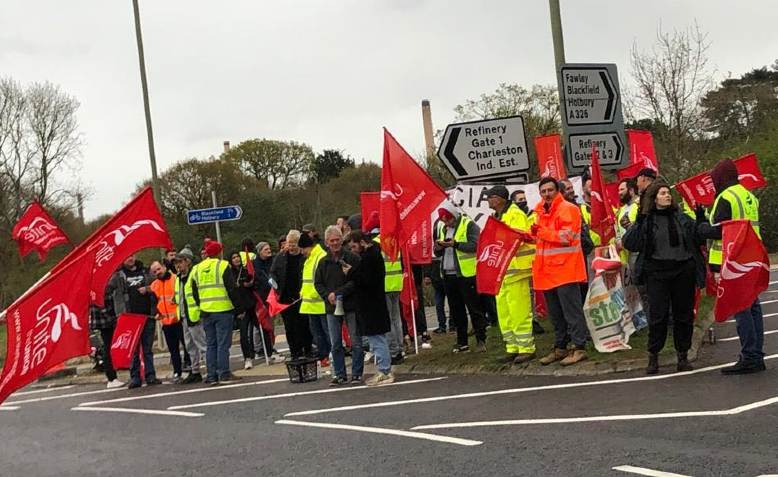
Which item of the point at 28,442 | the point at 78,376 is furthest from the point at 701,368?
the point at 78,376

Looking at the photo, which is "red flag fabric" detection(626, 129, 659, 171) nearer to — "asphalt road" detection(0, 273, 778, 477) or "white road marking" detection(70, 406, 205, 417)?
"asphalt road" detection(0, 273, 778, 477)

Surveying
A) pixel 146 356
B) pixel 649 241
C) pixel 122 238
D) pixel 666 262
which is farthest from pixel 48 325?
pixel 146 356

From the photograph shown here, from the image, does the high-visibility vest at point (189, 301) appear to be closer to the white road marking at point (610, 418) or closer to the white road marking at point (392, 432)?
the white road marking at point (392, 432)

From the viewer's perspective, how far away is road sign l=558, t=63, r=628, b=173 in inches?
403

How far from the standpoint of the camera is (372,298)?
10258mm

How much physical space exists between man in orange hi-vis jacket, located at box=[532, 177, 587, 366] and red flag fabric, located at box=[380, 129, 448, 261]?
6.99ft

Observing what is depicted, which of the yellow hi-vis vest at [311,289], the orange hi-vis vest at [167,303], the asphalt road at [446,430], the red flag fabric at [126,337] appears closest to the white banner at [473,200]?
the yellow hi-vis vest at [311,289]

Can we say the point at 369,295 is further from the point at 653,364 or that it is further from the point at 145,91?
the point at 145,91

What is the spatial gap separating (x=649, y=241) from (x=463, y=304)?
3651 millimetres

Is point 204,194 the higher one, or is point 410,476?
point 204,194

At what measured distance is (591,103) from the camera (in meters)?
10.4

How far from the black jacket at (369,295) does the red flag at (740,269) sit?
3.84m

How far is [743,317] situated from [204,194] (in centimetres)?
4412

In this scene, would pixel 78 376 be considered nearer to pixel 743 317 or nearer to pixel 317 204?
pixel 743 317
